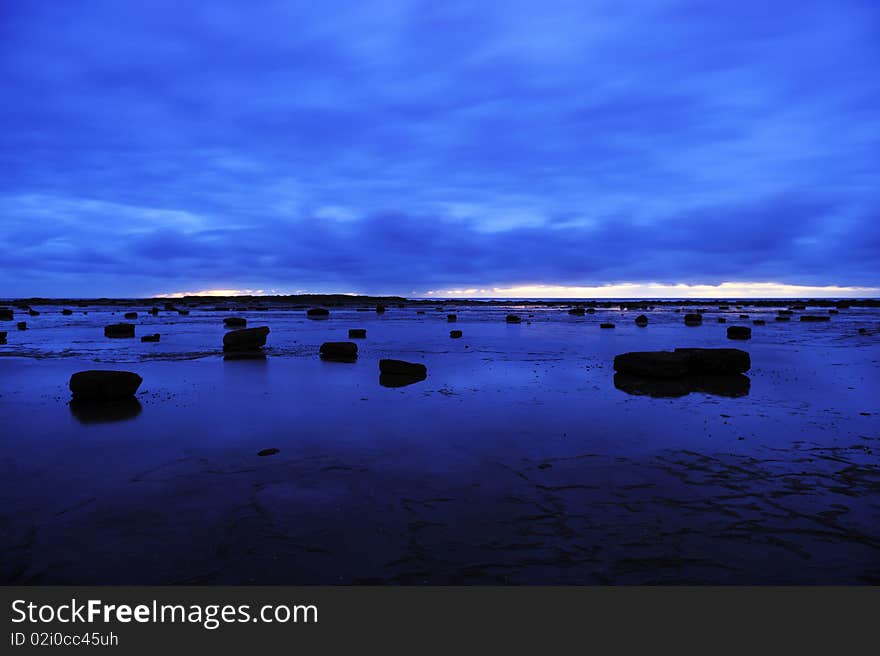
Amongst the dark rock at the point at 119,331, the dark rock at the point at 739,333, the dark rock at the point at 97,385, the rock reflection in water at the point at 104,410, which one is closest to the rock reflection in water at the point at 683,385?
the rock reflection in water at the point at 104,410

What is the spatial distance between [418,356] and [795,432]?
1652cm

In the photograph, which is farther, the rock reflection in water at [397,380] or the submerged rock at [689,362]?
the submerged rock at [689,362]

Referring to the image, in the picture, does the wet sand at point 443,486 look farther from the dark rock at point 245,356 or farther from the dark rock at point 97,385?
the dark rock at point 245,356

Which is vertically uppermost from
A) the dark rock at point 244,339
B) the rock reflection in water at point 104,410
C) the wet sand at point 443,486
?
the dark rock at point 244,339

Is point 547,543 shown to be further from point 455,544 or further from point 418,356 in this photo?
point 418,356

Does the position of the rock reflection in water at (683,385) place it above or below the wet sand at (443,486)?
above

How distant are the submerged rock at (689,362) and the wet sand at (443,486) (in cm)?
238

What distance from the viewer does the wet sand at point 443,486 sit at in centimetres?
475

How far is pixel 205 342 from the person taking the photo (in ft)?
105

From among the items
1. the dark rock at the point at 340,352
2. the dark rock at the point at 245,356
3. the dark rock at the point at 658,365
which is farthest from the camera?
the dark rock at the point at 340,352

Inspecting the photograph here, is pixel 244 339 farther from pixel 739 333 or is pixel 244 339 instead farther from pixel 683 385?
pixel 739 333
